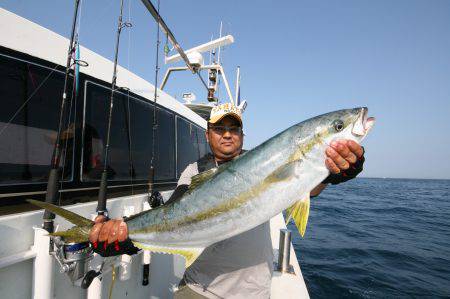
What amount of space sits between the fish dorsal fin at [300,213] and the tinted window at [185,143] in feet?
15.3

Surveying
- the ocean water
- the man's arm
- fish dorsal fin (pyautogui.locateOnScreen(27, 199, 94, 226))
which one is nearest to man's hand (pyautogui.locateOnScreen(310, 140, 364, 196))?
the man's arm

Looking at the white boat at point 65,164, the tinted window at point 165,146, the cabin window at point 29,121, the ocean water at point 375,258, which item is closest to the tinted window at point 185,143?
the tinted window at point 165,146

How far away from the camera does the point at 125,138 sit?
4.36 m

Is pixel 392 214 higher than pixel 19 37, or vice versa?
pixel 19 37

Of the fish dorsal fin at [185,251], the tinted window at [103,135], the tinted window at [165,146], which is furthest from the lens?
the tinted window at [165,146]

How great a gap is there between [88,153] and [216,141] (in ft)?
6.01

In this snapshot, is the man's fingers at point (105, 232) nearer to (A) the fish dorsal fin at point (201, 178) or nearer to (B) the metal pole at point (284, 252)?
(A) the fish dorsal fin at point (201, 178)

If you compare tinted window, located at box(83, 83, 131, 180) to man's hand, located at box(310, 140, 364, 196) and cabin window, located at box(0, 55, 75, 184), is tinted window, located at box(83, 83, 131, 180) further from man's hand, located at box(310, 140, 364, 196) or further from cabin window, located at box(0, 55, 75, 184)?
man's hand, located at box(310, 140, 364, 196)

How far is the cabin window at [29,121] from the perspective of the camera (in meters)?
2.59

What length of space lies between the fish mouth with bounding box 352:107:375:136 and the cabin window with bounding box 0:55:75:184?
3138 millimetres

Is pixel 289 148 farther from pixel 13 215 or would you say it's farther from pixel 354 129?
pixel 13 215

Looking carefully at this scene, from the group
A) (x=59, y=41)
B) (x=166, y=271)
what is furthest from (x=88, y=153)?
(x=166, y=271)

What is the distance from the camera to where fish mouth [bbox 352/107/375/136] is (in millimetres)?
2096

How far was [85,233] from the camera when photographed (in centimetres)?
230
